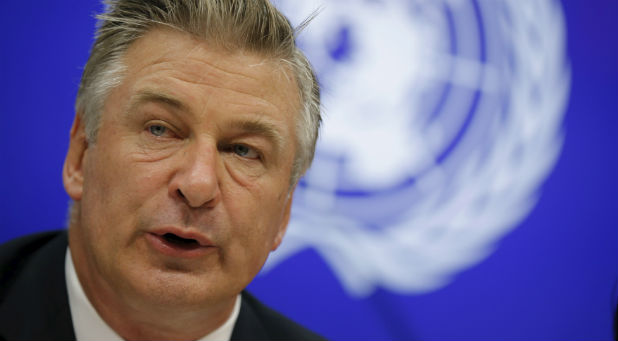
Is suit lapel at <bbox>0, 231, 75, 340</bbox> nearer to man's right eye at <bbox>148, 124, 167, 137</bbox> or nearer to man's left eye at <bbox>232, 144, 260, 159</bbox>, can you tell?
man's right eye at <bbox>148, 124, 167, 137</bbox>

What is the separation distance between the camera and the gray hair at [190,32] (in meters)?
1.84

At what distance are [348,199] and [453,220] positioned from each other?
18.3 inches

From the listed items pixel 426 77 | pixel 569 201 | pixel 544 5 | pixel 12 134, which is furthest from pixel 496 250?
pixel 12 134

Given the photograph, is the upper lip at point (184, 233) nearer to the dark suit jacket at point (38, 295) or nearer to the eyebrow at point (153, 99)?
the eyebrow at point (153, 99)

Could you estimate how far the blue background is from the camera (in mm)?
2496

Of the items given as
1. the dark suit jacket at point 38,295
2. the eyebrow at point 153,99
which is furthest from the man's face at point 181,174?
the dark suit jacket at point 38,295

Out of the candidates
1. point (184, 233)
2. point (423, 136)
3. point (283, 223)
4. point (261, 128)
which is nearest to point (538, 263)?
point (423, 136)

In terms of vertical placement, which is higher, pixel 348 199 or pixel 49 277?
pixel 348 199

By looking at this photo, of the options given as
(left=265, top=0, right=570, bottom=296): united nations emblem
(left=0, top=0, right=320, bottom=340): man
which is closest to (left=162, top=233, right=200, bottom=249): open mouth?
(left=0, top=0, right=320, bottom=340): man

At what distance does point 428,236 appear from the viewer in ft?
8.39

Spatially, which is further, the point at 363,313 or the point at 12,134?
the point at 363,313

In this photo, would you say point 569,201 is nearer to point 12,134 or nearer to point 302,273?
point 302,273

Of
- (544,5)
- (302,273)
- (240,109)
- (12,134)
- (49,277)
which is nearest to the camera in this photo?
(240,109)

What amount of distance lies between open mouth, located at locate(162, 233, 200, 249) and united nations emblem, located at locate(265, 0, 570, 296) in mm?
818
